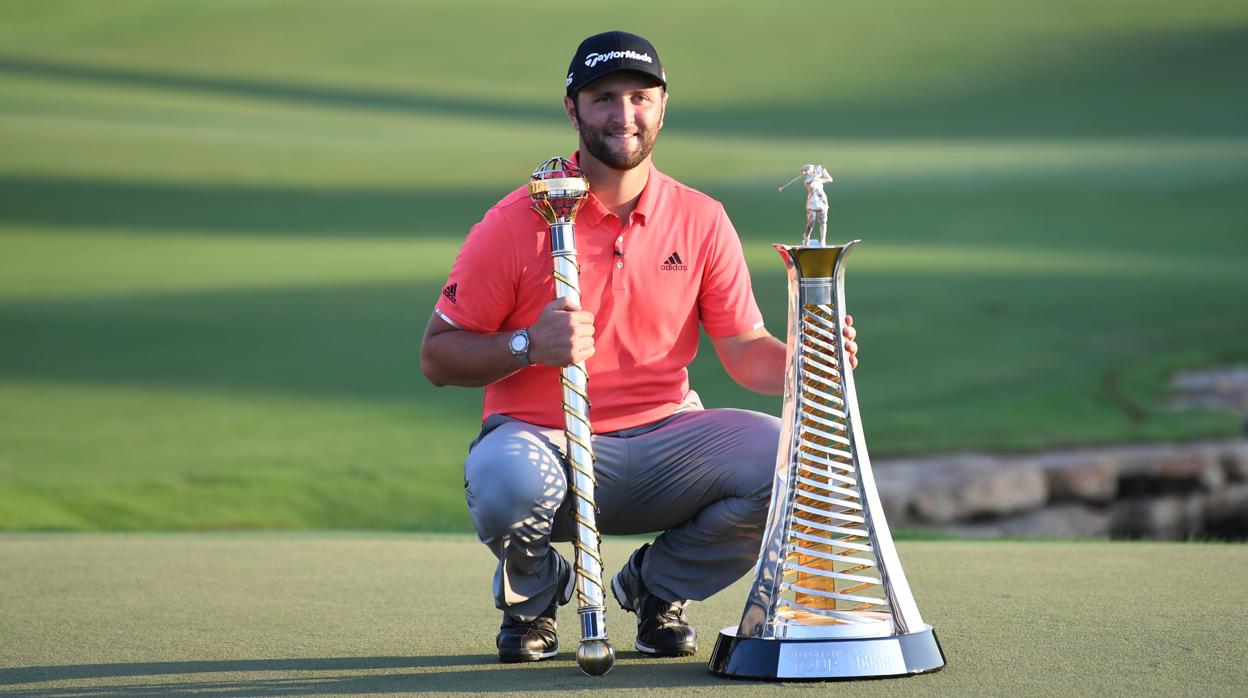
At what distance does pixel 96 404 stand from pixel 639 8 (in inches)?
1493

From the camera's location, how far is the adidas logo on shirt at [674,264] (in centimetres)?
389

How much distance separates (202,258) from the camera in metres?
16.2

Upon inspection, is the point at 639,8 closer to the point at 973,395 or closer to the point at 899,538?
the point at 973,395

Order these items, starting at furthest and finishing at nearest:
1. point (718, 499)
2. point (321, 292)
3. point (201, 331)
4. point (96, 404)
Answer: point (321, 292) → point (201, 331) → point (96, 404) → point (718, 499)

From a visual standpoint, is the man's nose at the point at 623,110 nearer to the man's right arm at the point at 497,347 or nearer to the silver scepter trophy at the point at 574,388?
the silver scepter trophy at the point at 574,388

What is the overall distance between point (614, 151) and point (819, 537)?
3.42 feet

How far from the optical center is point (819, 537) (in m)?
3.38

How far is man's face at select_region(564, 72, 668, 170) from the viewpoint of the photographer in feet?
12.4

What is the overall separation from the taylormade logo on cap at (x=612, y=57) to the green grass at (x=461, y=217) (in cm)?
413

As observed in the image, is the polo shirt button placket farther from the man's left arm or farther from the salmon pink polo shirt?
the man's left arm

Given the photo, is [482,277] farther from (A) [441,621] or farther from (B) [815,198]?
(A) [441,621]

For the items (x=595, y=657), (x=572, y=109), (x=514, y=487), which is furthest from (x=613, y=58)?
(x=595, y=657)

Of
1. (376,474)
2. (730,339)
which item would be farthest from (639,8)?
(730,339)

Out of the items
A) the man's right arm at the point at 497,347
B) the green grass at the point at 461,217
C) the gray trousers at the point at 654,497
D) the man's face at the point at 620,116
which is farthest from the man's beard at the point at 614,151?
the green grass at the point at 461,217
